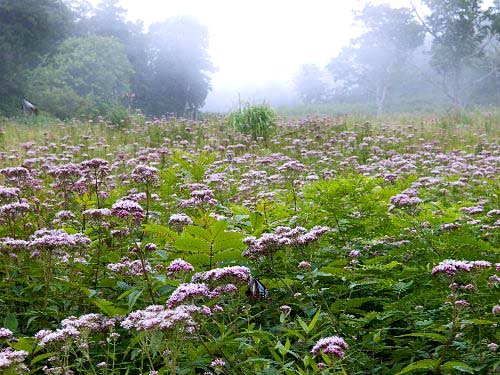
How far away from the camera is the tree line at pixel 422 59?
4766 centimetres

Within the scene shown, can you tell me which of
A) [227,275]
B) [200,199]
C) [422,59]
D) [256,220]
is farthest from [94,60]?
[422,59]

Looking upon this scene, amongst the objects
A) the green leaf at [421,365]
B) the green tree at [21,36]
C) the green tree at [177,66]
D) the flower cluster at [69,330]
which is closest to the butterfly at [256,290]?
the flower cluster at [69,330]

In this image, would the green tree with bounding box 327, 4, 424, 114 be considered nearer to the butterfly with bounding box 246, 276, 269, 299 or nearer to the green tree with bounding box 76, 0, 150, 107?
the green tree with bounding box 76, 0, 150, 107

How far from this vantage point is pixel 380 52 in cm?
6062

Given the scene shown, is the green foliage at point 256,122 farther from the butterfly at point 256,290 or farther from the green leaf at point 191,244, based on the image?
the green leaf at point 191,244

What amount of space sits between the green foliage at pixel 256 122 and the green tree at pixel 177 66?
3832 cm

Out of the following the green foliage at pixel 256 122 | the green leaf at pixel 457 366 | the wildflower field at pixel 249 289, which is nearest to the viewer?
the green leaf at pixel 457 366

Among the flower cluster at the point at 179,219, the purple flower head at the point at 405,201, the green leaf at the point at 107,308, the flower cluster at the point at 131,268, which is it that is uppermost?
the purple flower head at the point at 405,201

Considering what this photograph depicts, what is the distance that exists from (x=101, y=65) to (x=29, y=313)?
1720 inches

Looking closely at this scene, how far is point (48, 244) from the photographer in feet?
10.1

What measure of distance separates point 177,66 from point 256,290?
5499 centimetres

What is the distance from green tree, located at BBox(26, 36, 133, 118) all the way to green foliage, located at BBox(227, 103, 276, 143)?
80.4 ft

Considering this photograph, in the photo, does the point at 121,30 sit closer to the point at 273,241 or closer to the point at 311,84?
the point at 311,84

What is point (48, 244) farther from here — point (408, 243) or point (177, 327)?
point (408, 243)
